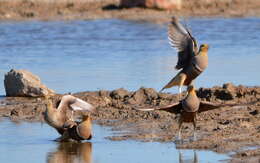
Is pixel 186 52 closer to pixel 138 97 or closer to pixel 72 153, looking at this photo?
pixel 138 97

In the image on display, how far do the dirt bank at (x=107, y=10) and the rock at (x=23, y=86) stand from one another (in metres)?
14.5

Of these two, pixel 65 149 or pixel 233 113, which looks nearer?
pixel 65 149

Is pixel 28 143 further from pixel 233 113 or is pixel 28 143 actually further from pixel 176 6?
pixel 176 6

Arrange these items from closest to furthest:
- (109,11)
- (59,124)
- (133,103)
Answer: (59,124), (133,103), (109,11)

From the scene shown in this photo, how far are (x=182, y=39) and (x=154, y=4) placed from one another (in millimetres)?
17869

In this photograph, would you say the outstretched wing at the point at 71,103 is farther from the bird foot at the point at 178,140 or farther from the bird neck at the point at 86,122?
the bird foot at the point at 178,140

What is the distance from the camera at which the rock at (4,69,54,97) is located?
14891mm

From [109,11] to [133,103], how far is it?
1758 cm

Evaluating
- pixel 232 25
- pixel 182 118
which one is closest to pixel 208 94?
pixel 182 118

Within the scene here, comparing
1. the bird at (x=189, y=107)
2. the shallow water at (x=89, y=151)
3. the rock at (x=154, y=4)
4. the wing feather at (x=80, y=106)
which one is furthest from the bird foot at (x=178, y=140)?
the rock at (x=154, y=4)

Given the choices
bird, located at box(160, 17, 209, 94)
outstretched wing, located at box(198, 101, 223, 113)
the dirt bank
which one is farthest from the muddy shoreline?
the dirt bank

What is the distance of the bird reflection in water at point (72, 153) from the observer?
408 inches

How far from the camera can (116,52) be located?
20.9 m

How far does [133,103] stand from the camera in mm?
13641
